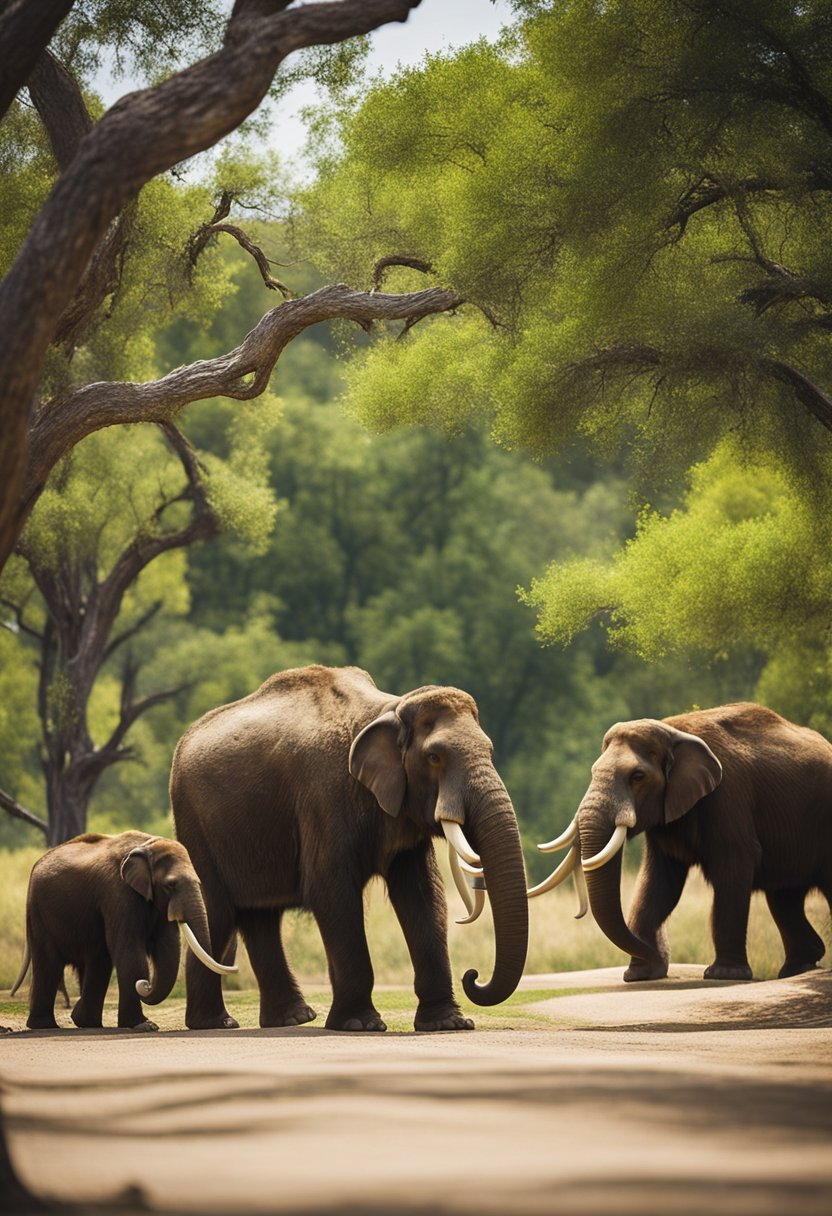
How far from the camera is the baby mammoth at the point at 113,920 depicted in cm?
1305

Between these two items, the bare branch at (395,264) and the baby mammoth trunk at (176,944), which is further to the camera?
the bare branch at (395,264)

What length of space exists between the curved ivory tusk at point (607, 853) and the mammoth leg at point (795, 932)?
11.2ft

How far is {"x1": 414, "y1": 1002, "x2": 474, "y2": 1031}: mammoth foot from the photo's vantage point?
10812mm

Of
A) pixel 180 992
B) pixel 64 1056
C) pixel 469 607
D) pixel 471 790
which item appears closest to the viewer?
pixel 64 1056

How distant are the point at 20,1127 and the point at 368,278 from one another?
48.0ft

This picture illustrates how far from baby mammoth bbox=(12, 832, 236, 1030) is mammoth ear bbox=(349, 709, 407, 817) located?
236cm

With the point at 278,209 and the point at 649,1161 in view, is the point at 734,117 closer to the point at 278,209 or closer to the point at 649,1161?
the point at 278,209

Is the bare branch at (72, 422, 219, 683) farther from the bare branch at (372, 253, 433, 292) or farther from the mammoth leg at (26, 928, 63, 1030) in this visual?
the mammoth leg at (26, 928, 63, 1030)

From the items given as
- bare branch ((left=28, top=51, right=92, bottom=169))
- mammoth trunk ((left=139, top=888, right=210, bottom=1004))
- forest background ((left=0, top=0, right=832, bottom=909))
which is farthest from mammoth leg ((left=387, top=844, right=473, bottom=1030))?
bare branch ((left=28, top=51, right=92, bottom=169))

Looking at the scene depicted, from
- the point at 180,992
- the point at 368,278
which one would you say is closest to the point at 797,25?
the point at 368,278

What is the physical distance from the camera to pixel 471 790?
34.3 feet

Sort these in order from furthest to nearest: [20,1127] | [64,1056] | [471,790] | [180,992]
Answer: [180,992], [471,790], [64,1056], [20,1127]

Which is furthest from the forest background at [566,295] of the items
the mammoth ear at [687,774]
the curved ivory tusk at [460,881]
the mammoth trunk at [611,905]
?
the curved ivory tusk at [460,881]

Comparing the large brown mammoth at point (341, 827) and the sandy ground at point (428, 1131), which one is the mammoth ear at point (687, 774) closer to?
the large brown mammoth at point (341, 827)
